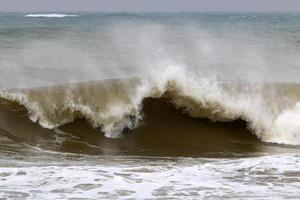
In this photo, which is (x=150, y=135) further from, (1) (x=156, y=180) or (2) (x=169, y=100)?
(1) (x=156, y=180)

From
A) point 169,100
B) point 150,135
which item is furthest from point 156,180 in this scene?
point 169,100

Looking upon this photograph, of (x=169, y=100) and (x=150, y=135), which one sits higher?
(x=169, y=100)

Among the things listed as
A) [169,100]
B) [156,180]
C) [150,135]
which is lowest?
[156,180]

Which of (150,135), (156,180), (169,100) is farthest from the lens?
(169,100)

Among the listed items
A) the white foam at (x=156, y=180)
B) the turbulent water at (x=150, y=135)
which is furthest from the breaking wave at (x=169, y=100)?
the white foam at (x=156, y=180)

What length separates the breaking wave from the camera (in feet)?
32.9

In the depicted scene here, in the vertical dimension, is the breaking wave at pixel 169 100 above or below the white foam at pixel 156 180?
above

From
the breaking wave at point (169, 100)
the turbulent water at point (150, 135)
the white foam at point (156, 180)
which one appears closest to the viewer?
the white foam at point (156, 180)

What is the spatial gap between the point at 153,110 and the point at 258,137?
2.03 meters

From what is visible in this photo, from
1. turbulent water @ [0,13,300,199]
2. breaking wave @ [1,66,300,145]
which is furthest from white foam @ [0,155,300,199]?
breaking wave @ [1,66,300,145]

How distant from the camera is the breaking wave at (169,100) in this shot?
32.9 ft

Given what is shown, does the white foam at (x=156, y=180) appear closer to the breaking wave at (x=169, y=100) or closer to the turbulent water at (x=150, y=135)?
the turbulent water at (x=150, y=135)

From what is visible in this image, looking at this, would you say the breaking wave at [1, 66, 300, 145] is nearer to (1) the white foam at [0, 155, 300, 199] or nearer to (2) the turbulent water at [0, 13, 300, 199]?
(2) the turbulent water at [0, 13, 300, 199]

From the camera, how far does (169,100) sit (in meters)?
10.9
